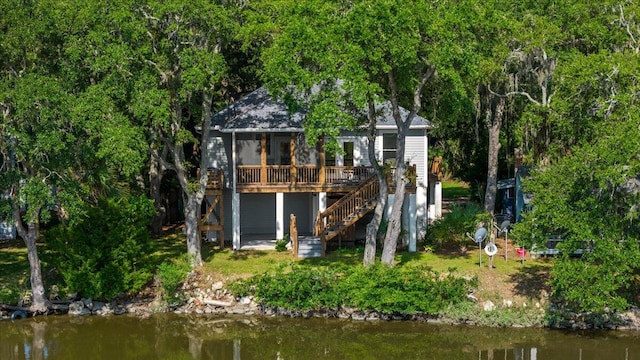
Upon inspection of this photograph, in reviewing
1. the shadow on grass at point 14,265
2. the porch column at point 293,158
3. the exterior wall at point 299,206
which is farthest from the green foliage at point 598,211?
the shadow on grass at point 14,265

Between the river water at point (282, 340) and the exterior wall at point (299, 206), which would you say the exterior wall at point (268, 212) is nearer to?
the exterior wall at point (299, 206)

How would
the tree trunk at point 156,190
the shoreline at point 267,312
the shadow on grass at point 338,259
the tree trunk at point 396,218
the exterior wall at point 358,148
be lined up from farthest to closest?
the tree trunk at point 156,190
the exterior wall at point 358,148
the shadow on grass at point 338,259
the tree trunk at point 396,218
the shoreline at point 267,312

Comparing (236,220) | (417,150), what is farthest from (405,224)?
(236,220)

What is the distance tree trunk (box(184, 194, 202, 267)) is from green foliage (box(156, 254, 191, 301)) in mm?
985

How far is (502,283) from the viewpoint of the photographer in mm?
25219

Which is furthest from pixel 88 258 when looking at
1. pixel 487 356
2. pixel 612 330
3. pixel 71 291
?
pixel 612 330

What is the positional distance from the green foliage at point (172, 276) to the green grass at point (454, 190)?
2445 centimetres

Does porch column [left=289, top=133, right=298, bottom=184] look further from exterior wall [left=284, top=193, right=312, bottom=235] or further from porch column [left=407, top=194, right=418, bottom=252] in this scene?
porch column [left=407, top=194, right=418, bottom=252]

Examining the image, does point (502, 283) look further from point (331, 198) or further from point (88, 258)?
point (88, 258)

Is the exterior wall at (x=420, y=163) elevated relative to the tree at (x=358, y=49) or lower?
lower

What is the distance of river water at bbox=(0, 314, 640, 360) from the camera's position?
21734 mm

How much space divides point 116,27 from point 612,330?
1762 centimetres

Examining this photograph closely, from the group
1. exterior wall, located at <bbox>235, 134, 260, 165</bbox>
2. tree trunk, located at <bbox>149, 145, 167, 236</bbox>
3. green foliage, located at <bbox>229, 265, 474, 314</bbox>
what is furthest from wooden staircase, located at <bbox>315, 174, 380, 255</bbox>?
tree trunk, located at <bbox>149, 145, 167, 236</bbox>

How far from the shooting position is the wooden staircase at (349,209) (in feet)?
95.9
